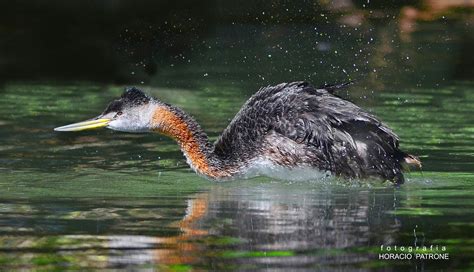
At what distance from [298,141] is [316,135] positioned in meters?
0.22

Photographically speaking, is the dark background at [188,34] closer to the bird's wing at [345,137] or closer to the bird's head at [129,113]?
the bird's head at [129,113]

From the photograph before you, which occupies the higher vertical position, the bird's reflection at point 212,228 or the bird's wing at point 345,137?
the bird's wing at point 345,137

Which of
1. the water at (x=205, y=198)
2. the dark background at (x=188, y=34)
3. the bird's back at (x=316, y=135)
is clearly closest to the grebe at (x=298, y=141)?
the bird's back at (x=316, y=135)

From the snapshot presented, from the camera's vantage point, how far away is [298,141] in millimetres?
12625

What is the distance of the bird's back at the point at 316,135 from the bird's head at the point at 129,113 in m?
1.03

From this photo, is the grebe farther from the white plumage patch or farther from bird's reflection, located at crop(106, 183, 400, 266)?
bird's reflection, located at crop(106, 183, 400, 266)

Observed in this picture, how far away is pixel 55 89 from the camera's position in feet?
65.9

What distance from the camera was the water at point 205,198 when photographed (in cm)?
927

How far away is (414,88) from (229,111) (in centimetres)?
351

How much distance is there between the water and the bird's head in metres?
0.45

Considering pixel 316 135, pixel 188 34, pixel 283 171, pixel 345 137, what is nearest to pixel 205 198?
pixel 283 171

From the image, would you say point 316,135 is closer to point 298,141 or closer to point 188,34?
point 298,141

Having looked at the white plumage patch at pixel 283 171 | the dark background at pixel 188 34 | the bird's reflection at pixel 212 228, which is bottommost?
the bird's reflection at pixel 212 228

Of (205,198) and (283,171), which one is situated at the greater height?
(283,171)
